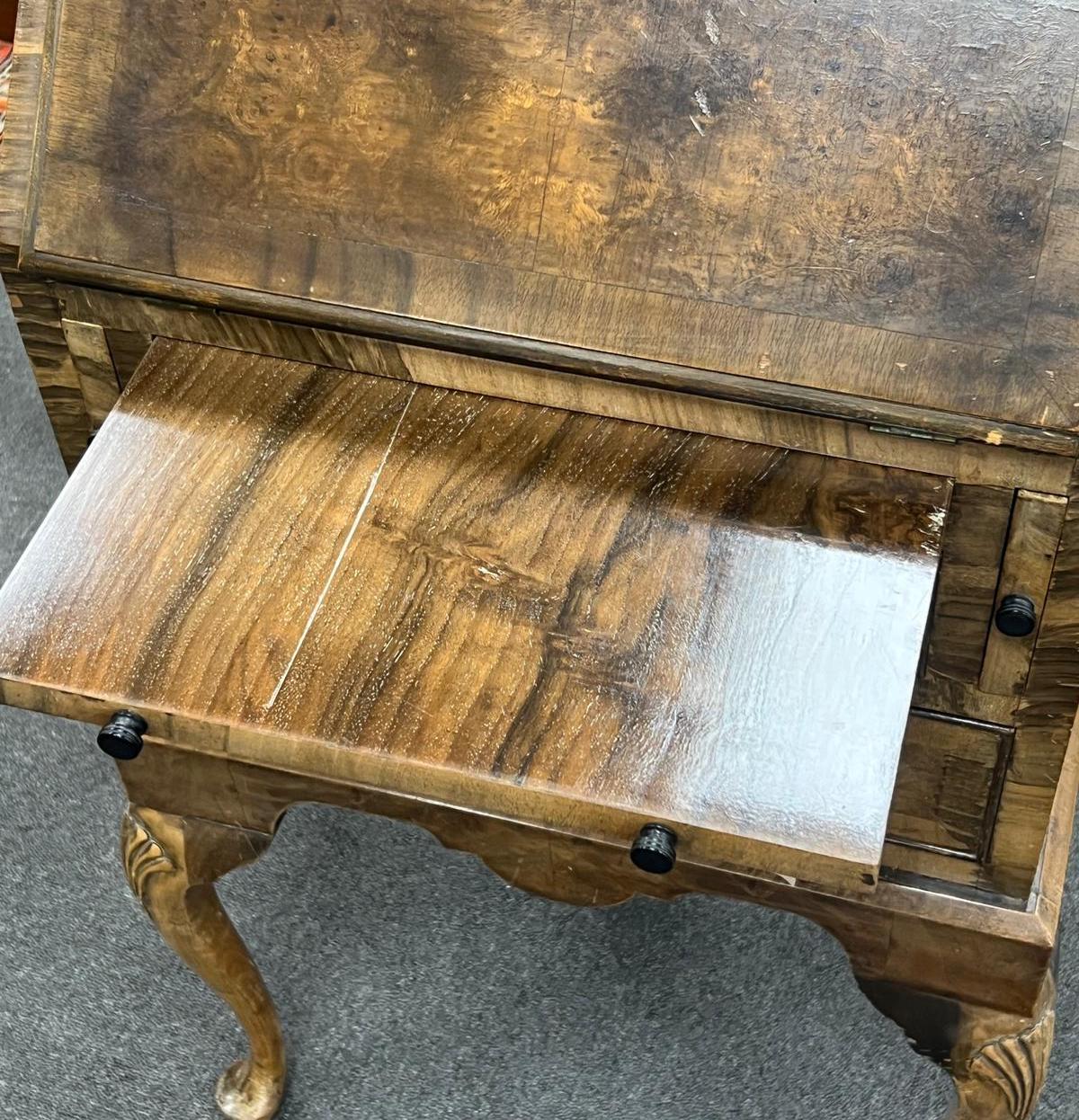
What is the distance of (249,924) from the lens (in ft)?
5.16

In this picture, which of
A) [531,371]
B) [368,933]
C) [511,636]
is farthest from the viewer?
[368,933]

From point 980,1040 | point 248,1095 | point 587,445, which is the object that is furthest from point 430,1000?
point 587,445

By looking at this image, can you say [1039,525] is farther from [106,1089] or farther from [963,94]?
[106,1089]

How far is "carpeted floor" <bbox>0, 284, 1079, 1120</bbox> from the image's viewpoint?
1.43 metres

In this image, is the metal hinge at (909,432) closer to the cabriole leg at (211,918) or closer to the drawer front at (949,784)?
the drawer front at (949,784)

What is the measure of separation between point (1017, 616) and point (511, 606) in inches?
13.4

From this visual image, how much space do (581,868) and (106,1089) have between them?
751 mm

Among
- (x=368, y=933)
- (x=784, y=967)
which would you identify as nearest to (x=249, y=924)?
(x=368, y=933)

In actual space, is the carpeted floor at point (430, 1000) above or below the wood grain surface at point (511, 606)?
below

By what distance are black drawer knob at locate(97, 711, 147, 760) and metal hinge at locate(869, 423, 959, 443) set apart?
489 mm

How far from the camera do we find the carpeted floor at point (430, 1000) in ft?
4.71

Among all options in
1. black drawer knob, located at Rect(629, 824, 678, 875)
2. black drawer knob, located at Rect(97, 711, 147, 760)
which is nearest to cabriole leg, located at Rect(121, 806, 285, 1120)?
black drawer knob, located at Rect(97, 711, 147, 760)

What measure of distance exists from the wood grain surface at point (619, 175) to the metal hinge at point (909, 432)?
2 cm

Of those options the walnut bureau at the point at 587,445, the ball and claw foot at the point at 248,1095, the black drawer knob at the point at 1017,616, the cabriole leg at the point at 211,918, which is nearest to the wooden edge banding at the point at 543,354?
the walnut bureau at the point at 587,445
